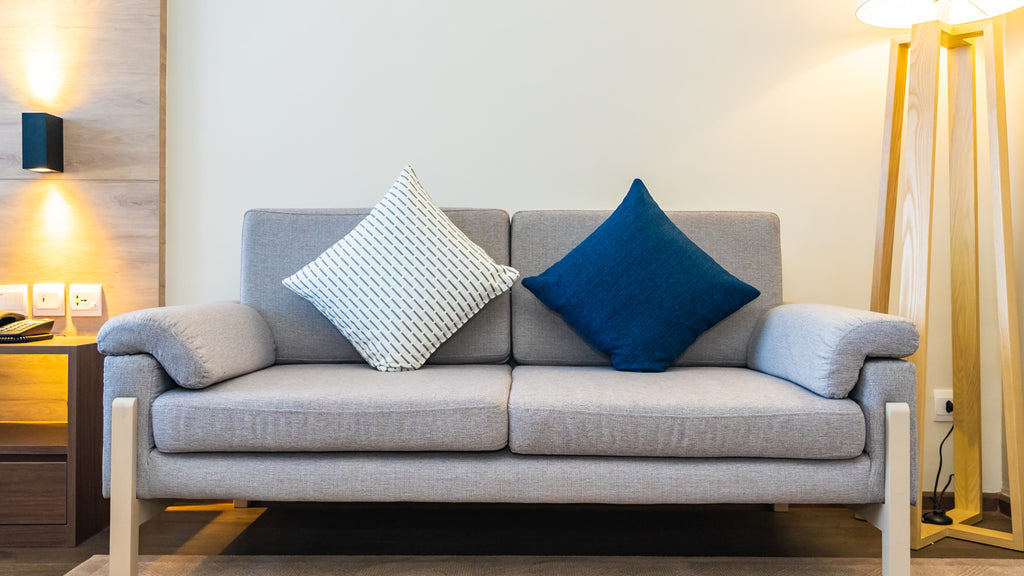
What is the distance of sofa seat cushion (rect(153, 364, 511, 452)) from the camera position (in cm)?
158

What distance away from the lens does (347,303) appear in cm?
198

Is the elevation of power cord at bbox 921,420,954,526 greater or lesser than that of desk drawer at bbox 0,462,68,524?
lesser

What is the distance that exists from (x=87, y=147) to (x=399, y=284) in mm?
1325

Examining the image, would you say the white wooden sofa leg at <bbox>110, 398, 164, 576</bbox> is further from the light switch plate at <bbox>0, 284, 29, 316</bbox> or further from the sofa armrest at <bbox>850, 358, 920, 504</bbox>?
the sofa armrest at <bbox>850, 358, 920, 504</bbox>

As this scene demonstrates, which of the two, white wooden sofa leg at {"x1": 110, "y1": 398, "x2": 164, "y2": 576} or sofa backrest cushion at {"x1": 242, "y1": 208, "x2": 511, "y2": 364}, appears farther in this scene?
sofa backrest cushion at {"x1": 242, "y1": 208, "x2": 511, "y2": 364}

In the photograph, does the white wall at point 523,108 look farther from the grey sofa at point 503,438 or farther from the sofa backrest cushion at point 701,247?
the grey sofa at point 503,438

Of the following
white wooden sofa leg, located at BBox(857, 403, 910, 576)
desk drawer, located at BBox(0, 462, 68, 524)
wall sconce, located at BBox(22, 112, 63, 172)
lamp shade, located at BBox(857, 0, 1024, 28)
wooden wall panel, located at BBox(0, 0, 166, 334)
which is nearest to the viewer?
white wooden sofa leg, located at BBox(857, 403, 910, 576)

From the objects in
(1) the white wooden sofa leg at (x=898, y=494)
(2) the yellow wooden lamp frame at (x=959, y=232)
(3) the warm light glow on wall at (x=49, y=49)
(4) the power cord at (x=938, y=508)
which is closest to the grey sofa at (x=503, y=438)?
(1) the white wooden sofa leg at (x=898, y=494)

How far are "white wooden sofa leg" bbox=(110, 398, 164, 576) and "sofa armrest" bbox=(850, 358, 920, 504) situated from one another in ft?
5.51

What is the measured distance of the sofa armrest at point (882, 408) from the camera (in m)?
1.59

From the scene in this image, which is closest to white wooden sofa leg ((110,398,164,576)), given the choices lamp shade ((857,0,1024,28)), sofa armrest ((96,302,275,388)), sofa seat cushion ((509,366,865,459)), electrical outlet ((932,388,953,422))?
sofa armrest ((96,302,275,388))

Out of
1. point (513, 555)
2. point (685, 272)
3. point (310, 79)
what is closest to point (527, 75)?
point (310, 79)

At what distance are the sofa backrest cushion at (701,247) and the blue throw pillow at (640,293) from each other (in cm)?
11

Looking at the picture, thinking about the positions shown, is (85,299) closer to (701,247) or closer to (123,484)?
(123,484)
